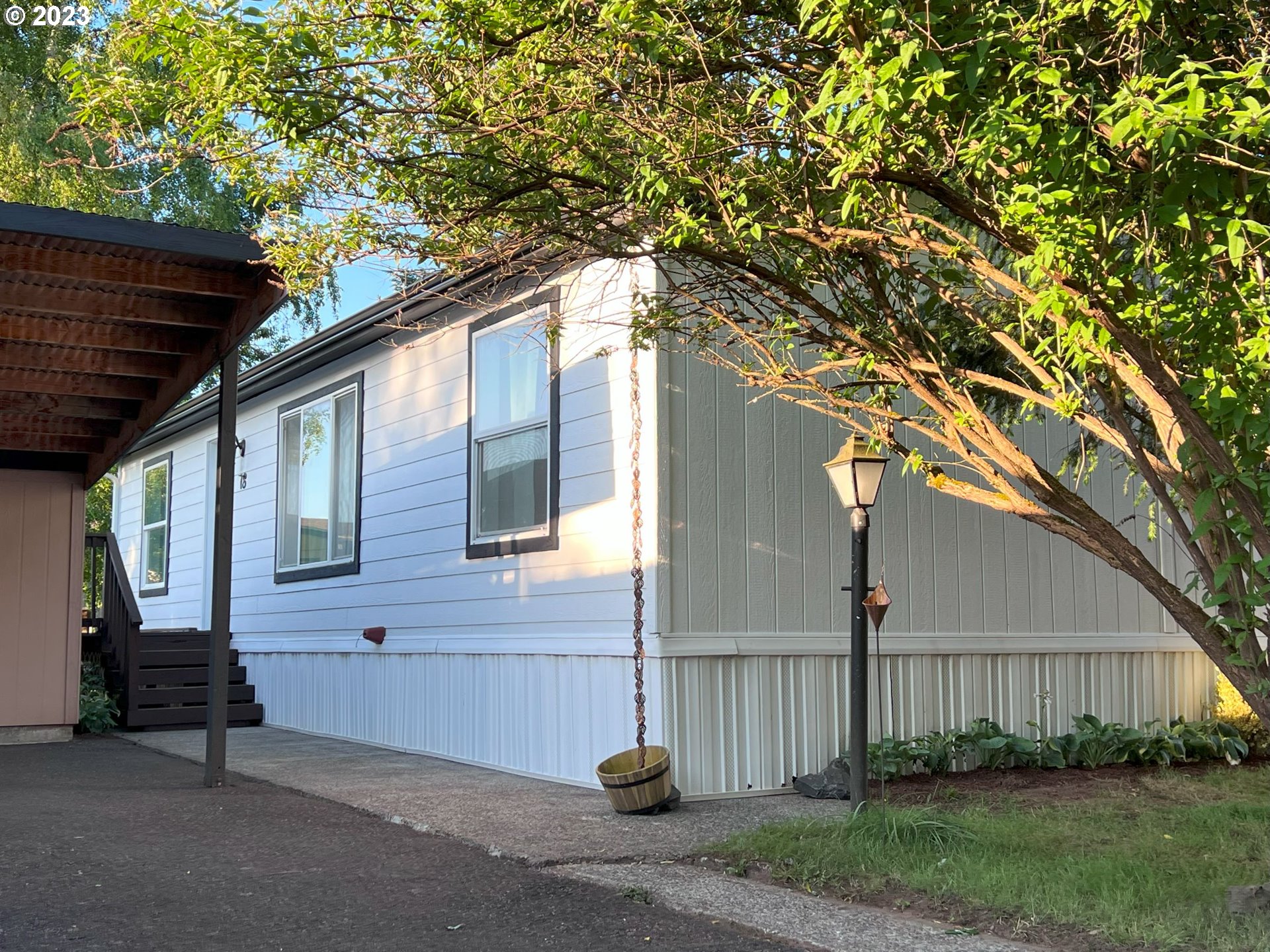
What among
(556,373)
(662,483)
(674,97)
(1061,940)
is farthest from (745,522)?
(1061,940)

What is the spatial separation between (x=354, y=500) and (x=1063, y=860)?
748 centimetres

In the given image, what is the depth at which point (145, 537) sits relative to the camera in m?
16.3

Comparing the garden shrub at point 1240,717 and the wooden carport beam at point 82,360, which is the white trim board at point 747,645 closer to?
the garden shrub at point 1240,717

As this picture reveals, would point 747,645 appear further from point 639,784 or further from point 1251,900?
point 1251,900

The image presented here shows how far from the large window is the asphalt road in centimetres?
225

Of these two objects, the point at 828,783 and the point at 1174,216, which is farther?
the point at 828,783

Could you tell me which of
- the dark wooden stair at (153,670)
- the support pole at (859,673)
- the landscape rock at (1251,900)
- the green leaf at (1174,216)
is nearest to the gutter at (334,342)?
the dark wooden stair at (153,670)

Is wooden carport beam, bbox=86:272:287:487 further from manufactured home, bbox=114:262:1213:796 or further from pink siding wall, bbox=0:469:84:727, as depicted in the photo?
manufactured home, bbox=114:262:1213:796

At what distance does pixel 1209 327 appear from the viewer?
3.80 meters

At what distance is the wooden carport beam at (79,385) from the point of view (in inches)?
329

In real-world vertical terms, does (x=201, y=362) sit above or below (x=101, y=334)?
below

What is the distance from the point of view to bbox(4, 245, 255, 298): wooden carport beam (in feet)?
20.9

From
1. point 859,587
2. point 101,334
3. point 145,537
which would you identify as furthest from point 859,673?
point 145,537

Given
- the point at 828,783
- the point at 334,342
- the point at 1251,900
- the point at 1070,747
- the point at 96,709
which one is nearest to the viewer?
the point at 1251,900
